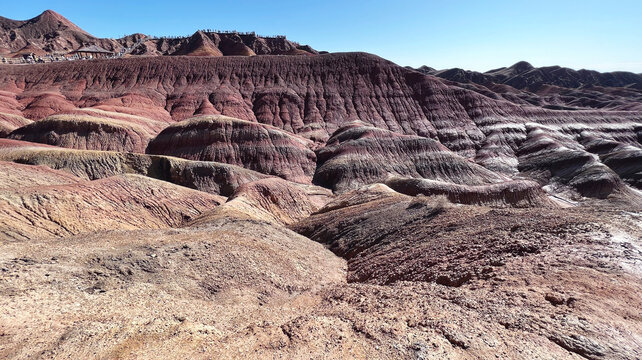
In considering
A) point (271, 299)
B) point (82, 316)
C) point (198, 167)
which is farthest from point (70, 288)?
point (198, 167)

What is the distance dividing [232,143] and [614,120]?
81577mm

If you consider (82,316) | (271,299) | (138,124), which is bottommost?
(271,299)

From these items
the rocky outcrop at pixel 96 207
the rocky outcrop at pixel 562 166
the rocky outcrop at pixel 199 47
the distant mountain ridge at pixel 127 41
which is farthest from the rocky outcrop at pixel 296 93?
the distant mountain ridge at pixel 127 41

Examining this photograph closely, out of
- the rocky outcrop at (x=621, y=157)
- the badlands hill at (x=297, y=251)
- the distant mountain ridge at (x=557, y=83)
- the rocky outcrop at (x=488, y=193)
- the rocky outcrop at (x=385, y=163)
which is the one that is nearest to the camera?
the badlands hill at (x=297, y=251)

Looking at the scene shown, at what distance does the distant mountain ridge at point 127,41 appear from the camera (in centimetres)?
11544

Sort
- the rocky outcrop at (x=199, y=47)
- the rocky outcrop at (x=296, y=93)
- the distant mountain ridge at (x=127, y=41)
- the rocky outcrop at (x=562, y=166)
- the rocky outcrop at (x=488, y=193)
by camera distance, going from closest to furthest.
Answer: the rocky outcrop at (x=488, y=193), the rocky outcrop at (x=562, y=166), the rocky outcrop at (x=296, y=93), the rocky outcrop at (x=199, y=47), the distant mountain ridge at (x=127, y=41)

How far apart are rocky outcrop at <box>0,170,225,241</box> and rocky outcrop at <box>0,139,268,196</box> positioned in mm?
8591

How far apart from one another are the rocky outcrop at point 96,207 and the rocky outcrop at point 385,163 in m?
21.1

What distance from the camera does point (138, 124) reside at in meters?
48.8

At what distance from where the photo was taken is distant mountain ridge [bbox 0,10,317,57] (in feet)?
379

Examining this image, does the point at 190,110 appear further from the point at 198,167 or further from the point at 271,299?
the point at 271,299

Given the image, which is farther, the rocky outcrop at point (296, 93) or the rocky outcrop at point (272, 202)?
the rocky outcrop at point (296, 93)

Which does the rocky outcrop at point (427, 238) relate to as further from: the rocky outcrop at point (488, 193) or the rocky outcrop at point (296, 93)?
the rocky outcrop at point (296, 93)

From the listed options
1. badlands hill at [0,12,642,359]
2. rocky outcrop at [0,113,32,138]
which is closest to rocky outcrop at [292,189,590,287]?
badlands hill at [0,12,642,359]
